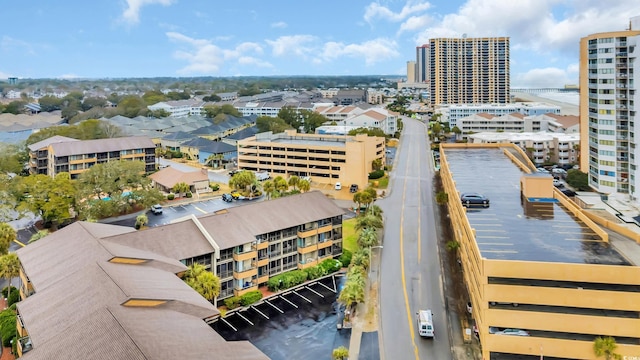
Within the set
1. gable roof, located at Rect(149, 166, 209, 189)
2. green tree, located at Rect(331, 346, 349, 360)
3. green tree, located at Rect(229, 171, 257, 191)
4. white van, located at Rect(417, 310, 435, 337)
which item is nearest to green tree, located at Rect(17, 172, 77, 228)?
gable roof, located at Rect(149, 166, 209, 189)

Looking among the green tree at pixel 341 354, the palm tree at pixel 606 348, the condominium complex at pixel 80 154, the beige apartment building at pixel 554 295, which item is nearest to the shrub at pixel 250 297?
the green tree at pixel 341 354

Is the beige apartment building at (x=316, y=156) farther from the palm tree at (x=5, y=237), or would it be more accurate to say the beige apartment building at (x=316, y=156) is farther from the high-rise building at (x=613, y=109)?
the palm tree at (x=5, y=237)

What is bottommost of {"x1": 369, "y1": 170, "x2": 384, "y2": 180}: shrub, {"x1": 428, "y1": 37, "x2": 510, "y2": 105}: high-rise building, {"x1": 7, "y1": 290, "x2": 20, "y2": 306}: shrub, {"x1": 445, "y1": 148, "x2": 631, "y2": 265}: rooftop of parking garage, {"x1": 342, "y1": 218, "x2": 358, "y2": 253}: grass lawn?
{"x1": 7, "y1": 290, "x2": 20, "y2": 306}: shrub

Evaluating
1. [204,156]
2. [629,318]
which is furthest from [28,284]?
[204,156]

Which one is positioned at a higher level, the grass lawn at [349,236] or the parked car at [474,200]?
the parked car at [474,200]

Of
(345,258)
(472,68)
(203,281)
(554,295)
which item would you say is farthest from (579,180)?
(472,68)

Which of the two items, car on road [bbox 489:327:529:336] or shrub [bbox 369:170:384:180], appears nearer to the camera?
car on road [bbox 489:327:529:336]

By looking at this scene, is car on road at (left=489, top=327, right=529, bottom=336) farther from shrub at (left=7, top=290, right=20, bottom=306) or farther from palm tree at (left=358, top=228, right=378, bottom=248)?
shrub at (left=7, top=290, right=20, bottom=306)

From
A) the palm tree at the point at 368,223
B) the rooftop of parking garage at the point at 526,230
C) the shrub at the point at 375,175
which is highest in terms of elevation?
the shrub at the point at 375,175
